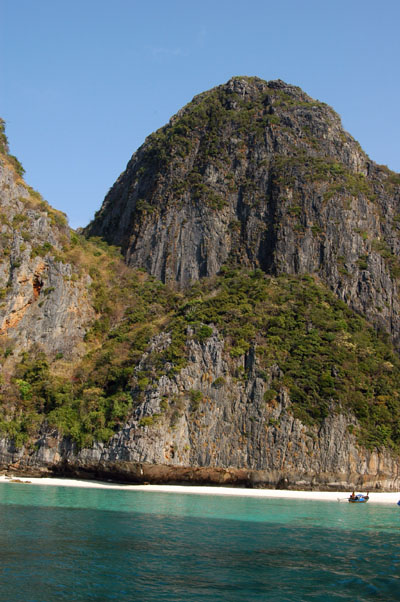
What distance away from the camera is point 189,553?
16.5 m

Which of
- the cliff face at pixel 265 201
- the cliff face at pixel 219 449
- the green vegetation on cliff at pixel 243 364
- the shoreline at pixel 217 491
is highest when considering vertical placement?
the cliff face at pixel 265 201

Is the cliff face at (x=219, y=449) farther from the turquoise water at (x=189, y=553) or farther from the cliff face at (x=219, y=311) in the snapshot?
the turquoise water at (x=189, y=553)

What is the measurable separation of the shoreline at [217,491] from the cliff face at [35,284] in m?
15.4

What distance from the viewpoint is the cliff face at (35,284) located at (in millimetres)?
52531

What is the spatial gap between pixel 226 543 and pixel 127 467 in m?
22.6

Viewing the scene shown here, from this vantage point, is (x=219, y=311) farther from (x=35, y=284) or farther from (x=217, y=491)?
(x=35, y=284)

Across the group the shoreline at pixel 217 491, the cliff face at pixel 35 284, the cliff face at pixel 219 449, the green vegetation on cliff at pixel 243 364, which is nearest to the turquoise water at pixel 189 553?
the shoreline at pixel 217 491

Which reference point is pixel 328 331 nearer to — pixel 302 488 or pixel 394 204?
pixel 302 488

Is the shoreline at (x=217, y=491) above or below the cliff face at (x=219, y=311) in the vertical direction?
below

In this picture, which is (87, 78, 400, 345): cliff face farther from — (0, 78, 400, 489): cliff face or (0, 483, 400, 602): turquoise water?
(0, 483, 400, 602): turquoise water

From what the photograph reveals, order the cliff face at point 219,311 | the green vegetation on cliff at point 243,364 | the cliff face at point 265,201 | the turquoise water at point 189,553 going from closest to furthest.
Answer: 1. the turquoise water at point 189,553
2. the cliff face at point 219,311
3. the green vegetation on cliff at point 243,364
4. the cliff face at point 265,201

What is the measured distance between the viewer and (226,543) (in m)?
18.3

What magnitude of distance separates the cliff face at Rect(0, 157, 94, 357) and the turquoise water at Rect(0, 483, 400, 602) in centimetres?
2593

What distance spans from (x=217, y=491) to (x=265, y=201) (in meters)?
41.9
